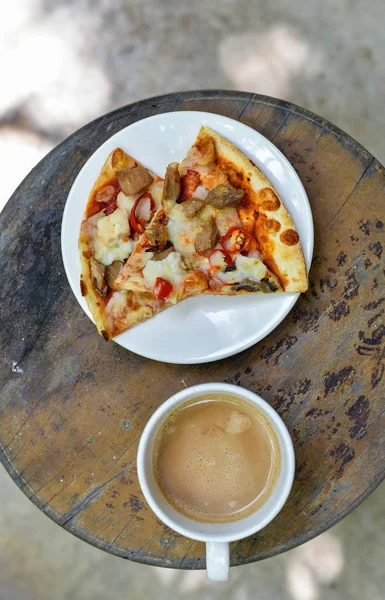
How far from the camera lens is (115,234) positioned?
2.04 m

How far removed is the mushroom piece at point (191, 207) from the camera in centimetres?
204

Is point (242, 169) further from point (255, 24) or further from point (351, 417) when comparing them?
point (255, 24)

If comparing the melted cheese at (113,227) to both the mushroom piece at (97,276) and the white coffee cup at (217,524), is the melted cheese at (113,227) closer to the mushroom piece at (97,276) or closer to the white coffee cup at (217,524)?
the mushroom piece at (97,276)

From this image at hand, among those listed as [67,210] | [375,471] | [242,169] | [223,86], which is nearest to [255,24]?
[223,86]

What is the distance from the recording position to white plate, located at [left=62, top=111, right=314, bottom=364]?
1934 millimetres

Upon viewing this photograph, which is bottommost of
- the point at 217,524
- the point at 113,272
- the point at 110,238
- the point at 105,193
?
the point at 217,524

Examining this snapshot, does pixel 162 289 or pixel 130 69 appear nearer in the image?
pixel 162 289

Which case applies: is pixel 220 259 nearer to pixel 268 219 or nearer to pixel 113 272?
pixel 268 219

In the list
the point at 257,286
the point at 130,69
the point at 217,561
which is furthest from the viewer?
the point at 130,69

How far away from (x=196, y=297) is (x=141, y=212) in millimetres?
364

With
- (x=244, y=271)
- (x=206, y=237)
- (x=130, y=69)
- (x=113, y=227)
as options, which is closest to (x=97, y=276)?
(x=113, y=227)

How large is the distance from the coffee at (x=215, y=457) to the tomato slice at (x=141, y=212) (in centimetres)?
65

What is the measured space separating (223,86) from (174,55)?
342mm

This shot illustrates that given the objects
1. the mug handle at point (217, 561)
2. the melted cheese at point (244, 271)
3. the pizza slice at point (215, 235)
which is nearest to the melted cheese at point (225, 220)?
the pizza slice at point (215, 235)
